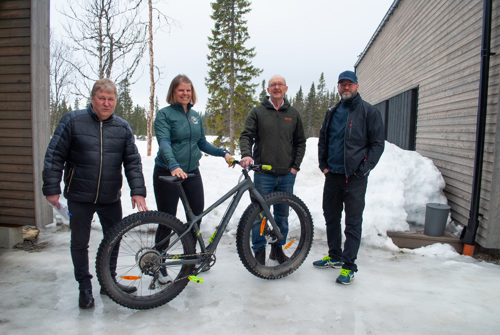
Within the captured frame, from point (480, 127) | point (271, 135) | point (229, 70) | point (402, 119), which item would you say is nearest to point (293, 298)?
point (271, 135)

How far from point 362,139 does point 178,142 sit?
5.62 ft

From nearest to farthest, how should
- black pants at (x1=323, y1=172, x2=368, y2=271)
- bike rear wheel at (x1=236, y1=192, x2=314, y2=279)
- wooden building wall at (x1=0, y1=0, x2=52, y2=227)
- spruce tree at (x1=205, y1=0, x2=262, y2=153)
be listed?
1. bike rear wheel at (x1=236, y1=192, x2=314, y2=279)
2. black pants at (x1=323, y1=172, x2=368, y2=271)
3. wooden building wall at (x1=0, y1=0, x2=52, y2=227)
4. spruce tree at (x1=205, y1=0, x2=262, y2=153)

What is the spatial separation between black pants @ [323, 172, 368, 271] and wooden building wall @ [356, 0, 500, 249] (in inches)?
73.7

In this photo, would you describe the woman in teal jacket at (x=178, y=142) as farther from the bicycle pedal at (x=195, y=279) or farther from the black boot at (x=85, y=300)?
the black boot at (x=85, y=300)

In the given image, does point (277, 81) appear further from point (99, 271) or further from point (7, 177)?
point (7, 177)

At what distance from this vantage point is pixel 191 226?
270 cm

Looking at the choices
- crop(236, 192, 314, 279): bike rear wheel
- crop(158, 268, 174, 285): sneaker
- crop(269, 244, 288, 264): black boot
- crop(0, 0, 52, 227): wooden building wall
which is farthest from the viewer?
crop(0, 0, 52, 227): wooden building wall

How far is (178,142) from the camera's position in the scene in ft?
9.65

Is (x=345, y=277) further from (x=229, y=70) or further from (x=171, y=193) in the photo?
(x=229, y=70)

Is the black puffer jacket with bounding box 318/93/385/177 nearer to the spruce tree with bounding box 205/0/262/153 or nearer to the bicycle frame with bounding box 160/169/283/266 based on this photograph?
the bicycle frame with bounding box 160/169/283/266

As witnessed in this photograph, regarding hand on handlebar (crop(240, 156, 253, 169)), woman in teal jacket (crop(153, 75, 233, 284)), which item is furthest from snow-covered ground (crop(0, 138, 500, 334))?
hand on handlebar (crop(240, 156, 253, 169))

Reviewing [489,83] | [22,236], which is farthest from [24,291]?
[489,83]

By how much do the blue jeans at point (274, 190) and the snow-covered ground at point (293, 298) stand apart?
35 centimetres

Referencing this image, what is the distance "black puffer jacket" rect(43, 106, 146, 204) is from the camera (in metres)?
2.38
